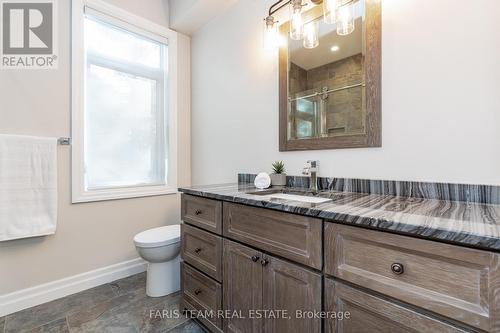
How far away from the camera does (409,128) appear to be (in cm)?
117

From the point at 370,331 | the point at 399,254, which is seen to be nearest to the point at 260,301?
the point at 370,331

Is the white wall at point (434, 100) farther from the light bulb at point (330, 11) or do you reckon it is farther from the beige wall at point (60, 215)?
the beige wall at point (60, 215)

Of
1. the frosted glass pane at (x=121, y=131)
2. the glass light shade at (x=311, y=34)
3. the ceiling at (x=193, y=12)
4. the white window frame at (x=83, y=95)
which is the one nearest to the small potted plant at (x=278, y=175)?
the glass light shade at (x=311, y=34)

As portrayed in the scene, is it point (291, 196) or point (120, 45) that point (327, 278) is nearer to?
point (291, 196)

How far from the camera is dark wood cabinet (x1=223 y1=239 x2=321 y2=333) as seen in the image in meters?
0.92

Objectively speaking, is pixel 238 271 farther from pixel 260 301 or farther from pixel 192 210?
pixel 192 210

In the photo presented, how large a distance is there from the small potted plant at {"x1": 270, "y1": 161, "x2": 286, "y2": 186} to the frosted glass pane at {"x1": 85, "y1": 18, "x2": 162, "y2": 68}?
68.4 inches

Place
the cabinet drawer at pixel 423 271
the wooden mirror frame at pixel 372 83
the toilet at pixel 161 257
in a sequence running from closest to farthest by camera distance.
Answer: the cabinet drawer at pixel 423 271
the wooden mirror frame at pixel 372 83
the toilet at pixel 161 257

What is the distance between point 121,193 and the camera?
2.20 metres

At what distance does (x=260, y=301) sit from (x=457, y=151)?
109 centimetres

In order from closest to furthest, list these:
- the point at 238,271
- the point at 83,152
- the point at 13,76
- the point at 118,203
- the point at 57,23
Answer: the point at 238,271 → the point at 13,76 → the point at 57,23 → the point at 83,152 → the point at 118,203

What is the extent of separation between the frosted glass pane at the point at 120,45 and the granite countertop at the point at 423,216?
2.01 meters

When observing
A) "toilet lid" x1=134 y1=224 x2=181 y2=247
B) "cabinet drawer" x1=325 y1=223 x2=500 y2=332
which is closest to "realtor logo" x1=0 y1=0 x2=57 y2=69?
"toilet lid" x1=134 y1=224 x2=181 y2=247

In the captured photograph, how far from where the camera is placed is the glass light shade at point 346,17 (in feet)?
4.40
